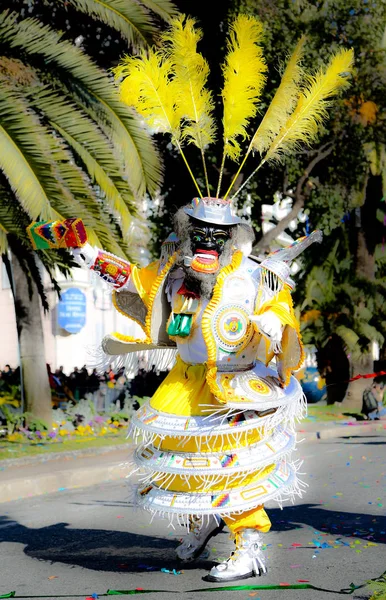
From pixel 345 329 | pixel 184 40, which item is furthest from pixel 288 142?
pixel 345 329


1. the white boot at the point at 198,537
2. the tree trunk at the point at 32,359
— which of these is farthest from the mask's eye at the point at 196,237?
the tree trunk at the point at 32,359

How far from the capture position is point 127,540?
21.4ft

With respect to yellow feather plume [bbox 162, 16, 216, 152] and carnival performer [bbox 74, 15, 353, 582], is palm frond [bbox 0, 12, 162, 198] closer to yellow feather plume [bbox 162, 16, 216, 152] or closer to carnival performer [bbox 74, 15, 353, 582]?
carnival performer [bbox 74, 15, 353, 582]

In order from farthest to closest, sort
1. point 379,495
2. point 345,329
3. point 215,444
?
point 345,329
point 379,495
point 215,444

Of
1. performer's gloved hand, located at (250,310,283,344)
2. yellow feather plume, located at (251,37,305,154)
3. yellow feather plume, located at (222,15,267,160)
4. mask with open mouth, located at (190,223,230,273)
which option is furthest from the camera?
yellow feather plume, located at (251,37,305,154)

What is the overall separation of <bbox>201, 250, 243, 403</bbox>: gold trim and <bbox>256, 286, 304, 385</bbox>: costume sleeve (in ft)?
0.89

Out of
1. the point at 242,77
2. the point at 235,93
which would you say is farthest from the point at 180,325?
the point at 242,77

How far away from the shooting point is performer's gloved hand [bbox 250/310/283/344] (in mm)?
5008

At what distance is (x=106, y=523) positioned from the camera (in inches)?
290

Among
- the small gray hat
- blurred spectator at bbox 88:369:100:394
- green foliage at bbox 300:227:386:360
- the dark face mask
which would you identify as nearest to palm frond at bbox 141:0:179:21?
blurred spectator at bbox 88:369:100:394

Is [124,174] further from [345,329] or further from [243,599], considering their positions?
[345,329]

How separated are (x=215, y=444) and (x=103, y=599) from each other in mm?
1049

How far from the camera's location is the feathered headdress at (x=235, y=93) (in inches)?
219

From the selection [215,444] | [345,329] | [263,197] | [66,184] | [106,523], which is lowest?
[106,523]
